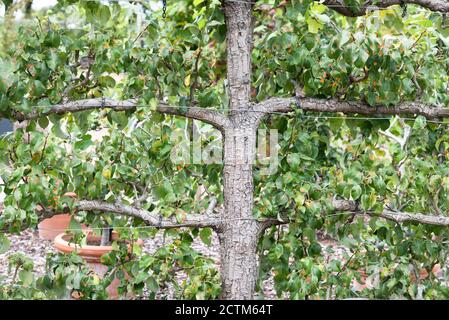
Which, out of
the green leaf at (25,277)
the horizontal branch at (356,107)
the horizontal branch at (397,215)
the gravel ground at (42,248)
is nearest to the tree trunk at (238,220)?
the horizontal branch at (356,107)

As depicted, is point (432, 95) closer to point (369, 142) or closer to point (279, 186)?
point (369, 142)

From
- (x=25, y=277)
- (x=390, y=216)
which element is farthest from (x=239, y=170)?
(x=25, y=277)

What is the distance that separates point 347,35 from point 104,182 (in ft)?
2.21

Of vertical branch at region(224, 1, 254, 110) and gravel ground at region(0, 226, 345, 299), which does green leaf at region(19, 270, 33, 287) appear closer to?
vertical branch at region(224, 1, 254, 110)

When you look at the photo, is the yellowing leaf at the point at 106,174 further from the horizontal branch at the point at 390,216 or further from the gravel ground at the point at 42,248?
the gravel ground at the point at 42,248

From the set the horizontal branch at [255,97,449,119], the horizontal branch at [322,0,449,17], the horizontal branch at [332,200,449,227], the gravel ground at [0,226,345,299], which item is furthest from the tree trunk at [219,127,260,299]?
the gravel ground at [0,226,345,299]

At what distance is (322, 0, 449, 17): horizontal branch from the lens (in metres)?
1.43

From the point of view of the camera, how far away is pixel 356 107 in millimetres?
1551

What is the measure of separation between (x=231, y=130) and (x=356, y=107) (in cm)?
33

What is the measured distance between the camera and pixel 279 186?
1.52m

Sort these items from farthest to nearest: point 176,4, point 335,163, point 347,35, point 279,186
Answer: point 176,4, point 335,163, point 279,186, point 347,35

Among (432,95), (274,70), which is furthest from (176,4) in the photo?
(432,95)

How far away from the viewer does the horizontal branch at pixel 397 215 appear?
5.19 ft

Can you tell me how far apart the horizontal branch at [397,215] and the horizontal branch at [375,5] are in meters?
0.48
